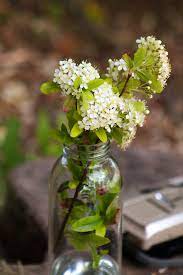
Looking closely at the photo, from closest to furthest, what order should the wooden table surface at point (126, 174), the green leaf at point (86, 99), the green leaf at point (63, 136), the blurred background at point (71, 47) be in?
the green leaf at point (86, 99) < the green leaf at point (63, 136) < the wooden table surface at point (126, 174) < the blurred background at point (71, 47)

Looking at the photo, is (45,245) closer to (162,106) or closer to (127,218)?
(127,218)

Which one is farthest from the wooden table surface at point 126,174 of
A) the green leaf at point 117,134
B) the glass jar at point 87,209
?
the green leaf at point 117,134

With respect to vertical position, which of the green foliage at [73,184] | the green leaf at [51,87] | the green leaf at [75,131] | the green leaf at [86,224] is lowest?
the green leaf at [86,224]

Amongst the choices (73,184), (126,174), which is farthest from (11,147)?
(73,184)

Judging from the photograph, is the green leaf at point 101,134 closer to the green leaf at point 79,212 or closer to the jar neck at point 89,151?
the jar neck at point 89,151

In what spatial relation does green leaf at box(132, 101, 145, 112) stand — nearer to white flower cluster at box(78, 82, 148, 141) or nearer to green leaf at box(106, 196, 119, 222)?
white flower cluster at box(78, 82, 148, 141)

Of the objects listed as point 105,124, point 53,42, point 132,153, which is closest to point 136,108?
point 105,124

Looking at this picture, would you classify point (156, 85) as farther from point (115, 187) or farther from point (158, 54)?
point (115, 187)
